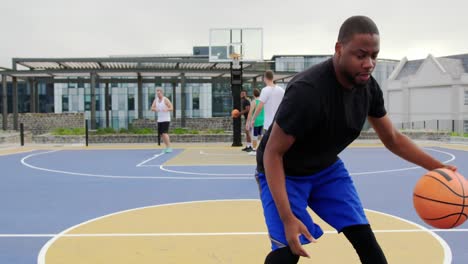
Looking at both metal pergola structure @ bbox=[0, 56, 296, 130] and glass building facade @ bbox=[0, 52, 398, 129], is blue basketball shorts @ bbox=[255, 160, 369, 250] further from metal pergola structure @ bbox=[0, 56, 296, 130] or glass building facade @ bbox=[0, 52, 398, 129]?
glass building facade @ bbox=[0, 52, 398, 129]

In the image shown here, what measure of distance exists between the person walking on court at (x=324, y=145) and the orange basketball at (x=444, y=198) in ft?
0.40

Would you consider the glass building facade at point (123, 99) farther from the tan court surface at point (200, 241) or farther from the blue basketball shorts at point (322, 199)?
the blue basketball shorts at point (322, 199)

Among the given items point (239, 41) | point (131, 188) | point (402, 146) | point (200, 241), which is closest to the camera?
point (402, 146)

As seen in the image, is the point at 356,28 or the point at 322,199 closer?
the point at 356,28

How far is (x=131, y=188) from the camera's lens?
8234 millimetres

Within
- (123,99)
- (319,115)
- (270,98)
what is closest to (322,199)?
(319,115)

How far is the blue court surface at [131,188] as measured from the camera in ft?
16.2

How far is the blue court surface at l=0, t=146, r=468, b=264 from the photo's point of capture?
4934mm

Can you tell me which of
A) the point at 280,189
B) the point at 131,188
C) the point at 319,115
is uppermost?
the point at 319,115

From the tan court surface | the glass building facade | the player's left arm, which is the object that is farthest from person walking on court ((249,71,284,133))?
the glass building facade

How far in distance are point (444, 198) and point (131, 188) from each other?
20.3ft

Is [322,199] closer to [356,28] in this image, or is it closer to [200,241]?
[356,28]

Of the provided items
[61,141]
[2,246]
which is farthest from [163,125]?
[2,246]

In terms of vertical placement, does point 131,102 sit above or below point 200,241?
above
